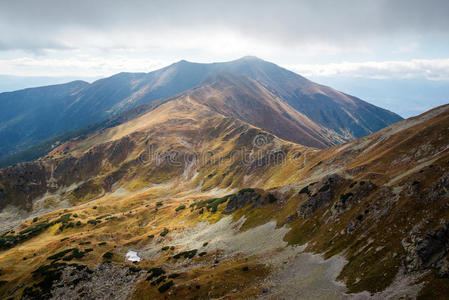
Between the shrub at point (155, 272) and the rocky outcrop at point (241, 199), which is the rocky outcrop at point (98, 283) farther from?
the rocky outcrop at point (241, 199)

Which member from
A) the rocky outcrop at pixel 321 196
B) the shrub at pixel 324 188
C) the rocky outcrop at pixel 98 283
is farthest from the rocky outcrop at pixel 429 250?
the rocky outcrop at pixel 98 283

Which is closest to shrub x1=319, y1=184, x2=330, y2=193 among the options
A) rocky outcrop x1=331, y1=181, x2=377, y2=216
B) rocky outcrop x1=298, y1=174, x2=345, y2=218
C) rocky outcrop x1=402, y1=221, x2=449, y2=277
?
rocky outcrop x1=298, y1=174, x2=345, y2=218

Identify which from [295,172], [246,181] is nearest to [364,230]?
[295,172]

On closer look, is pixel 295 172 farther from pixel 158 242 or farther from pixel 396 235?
pixel 396 235

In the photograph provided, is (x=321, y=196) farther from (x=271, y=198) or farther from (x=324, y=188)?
(x=271, y=198)

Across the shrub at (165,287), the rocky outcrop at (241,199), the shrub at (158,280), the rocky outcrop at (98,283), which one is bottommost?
the rocky outcrop at (98,283)

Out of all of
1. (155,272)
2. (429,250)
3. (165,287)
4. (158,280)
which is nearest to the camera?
(429,250)

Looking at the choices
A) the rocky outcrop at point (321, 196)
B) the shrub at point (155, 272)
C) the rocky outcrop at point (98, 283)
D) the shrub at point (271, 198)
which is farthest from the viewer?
the shrub at point (271, 198)

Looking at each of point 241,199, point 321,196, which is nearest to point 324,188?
point 321,196

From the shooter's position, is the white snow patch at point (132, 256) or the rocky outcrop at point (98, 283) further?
the white snow patch at point (132, 256)

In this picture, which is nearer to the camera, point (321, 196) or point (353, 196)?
point (353, 196)

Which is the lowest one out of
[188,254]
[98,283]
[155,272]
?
[98,283]
